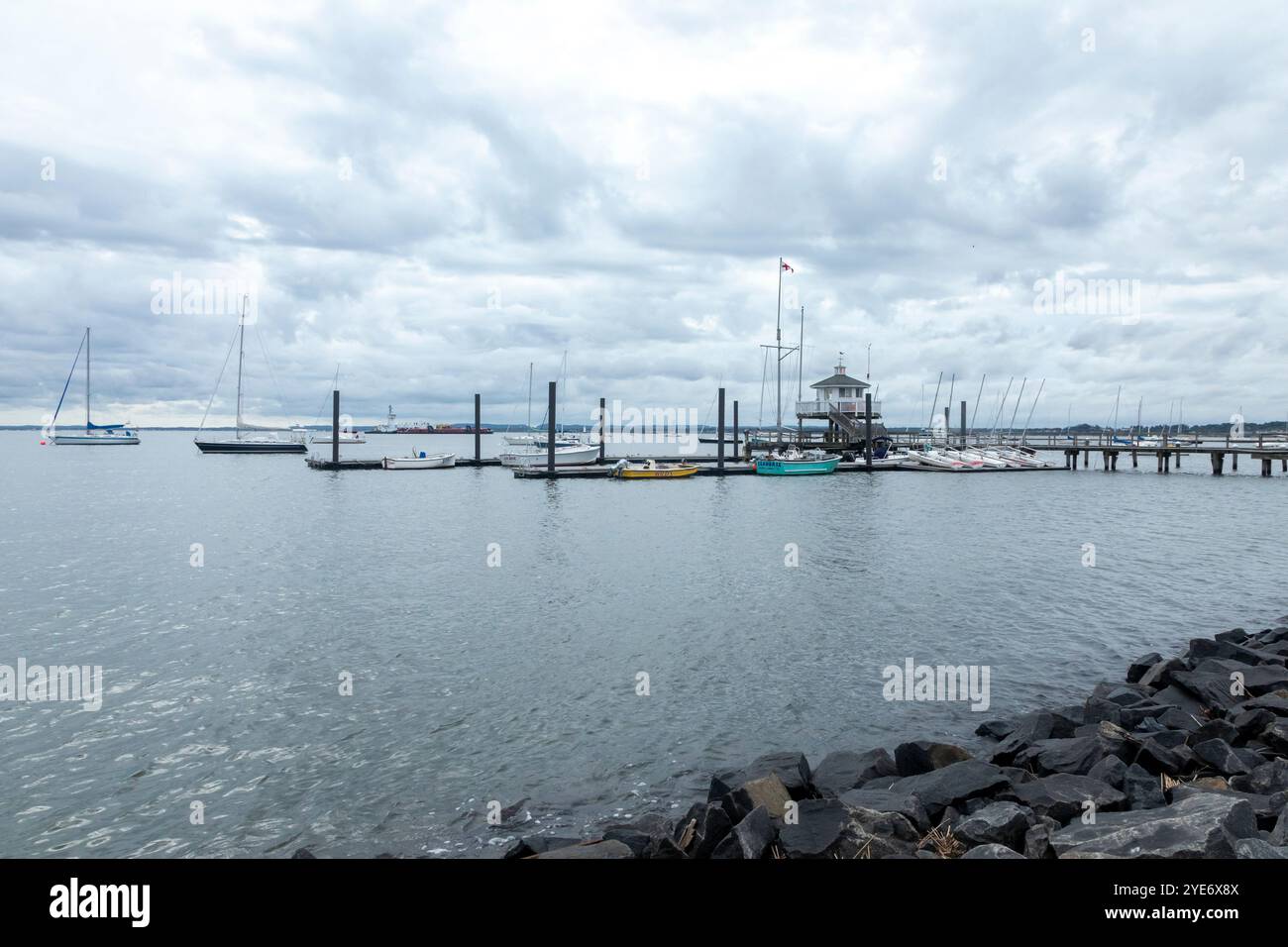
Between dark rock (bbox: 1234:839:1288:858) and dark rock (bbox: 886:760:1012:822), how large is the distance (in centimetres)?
288

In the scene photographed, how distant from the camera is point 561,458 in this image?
89.1 metres

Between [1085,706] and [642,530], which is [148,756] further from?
[642,530]

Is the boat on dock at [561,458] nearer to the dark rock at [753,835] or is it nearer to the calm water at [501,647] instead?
the calm water at [501,647]

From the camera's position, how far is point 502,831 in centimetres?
1066

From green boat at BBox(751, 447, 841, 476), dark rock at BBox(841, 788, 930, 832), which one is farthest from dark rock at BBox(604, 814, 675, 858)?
green boat at BBox(751, 447, 841, 476)

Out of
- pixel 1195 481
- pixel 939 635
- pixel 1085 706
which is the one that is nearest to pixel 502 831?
pixel 1085 706

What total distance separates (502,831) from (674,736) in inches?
168

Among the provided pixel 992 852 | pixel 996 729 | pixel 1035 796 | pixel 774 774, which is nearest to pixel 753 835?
pixel 774 774

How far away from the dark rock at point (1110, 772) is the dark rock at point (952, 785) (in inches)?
45.5

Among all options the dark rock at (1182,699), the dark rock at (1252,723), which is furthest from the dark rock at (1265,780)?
the dark rock at (1182,699)

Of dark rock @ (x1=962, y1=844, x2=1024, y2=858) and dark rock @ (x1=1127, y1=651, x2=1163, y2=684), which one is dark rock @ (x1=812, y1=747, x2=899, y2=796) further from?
dark rock @ (x1=1127, y1=651, x2=1163, y2=684)

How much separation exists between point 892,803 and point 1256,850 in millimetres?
3600

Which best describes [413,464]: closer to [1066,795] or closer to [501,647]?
[501,647]

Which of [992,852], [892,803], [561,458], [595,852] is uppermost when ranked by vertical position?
[561,458]
